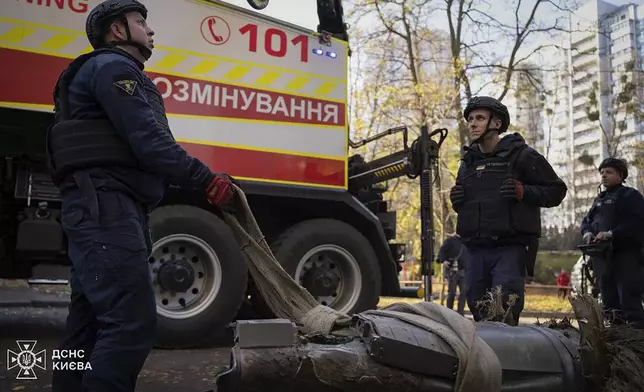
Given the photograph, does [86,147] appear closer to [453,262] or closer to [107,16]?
[107,16]

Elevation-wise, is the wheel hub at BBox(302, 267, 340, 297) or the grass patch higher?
the wheel hub at BBox(302, 267, 340, 297)

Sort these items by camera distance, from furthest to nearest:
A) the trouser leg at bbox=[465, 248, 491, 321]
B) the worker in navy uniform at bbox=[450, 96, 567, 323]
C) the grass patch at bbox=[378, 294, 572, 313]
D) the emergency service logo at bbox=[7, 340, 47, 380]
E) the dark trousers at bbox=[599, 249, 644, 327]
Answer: the grass patch at bbox=[378, 294, 572, 313]
the dark trousers at bbox=[599, 249, 644, 327]
the trouser leg at bbox=[465, 248, 491, 321]
the worker in navy uniform at bbox=[450, 96, 567, 323]
the emergency service logo at bbox=[7, 340, 47, 380]

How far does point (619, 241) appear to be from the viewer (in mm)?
5195

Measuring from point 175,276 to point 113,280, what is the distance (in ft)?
8.24

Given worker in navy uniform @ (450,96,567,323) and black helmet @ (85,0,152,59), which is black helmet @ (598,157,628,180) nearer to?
worker in navy uniform @ (450,96,567,323)

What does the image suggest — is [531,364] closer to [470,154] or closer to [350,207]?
[470,154]

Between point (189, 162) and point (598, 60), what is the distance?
66.0 feet

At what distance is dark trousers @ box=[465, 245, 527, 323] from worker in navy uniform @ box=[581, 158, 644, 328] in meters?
2.03

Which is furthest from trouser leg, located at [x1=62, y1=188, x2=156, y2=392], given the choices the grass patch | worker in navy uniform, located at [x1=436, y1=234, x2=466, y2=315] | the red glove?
the grass patch

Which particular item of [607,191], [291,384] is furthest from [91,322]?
[607,191]

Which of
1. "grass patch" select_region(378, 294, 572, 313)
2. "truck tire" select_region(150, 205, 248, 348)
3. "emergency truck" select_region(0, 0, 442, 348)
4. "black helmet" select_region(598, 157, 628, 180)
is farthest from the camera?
"grass patch" select_region(378, 294, 572, 313)

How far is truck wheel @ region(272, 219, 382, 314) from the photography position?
5.12 metres

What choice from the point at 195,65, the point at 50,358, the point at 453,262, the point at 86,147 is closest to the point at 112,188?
the point at 86,147

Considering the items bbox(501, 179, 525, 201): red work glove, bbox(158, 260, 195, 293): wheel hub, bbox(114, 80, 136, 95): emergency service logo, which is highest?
bbox(114, 80, 136, 95): emergency service logo
